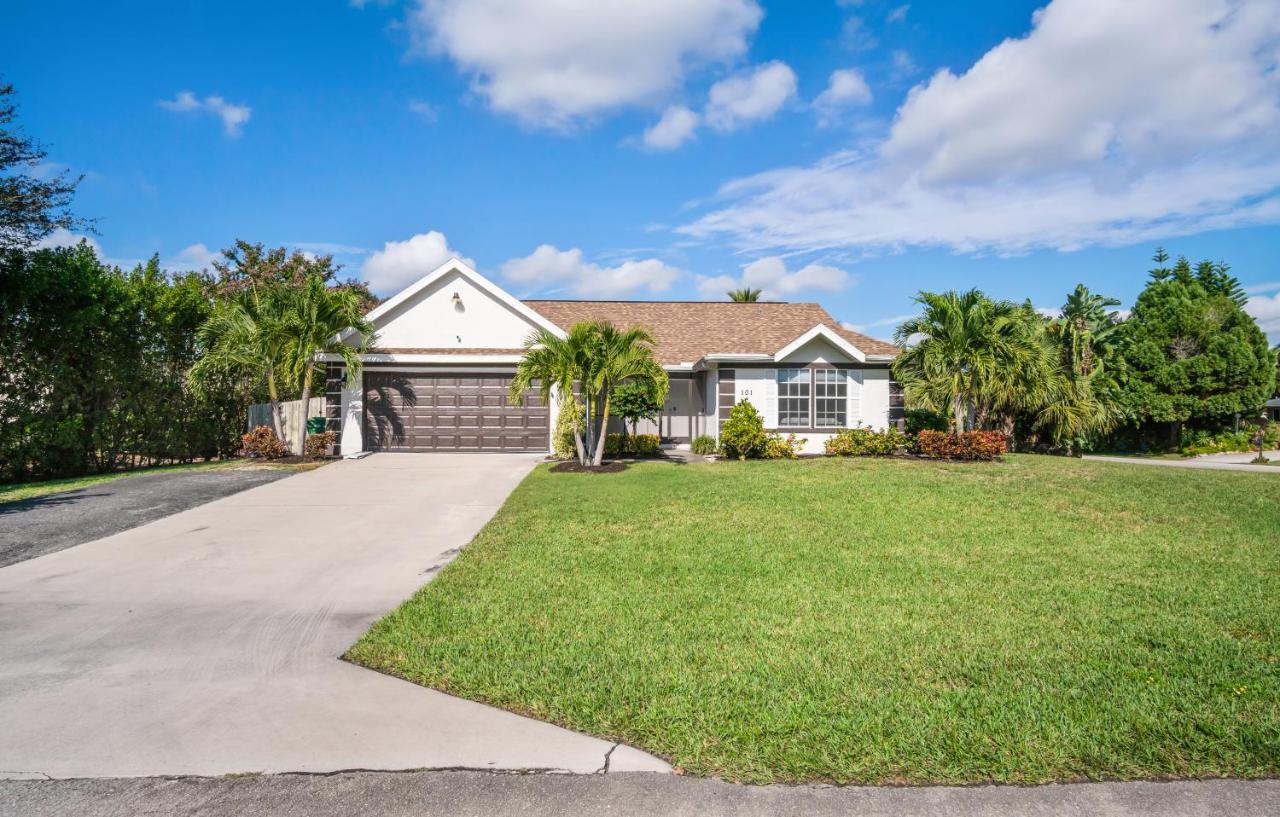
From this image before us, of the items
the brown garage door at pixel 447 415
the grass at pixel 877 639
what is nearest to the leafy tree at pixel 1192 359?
the grass at pixel 877 639

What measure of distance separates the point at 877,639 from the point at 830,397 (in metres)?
14.8

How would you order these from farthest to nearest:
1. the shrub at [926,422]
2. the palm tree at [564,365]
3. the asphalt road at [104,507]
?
the shrub at [926,422], the palm tree at [564,365], the asphalt road at [104,507]

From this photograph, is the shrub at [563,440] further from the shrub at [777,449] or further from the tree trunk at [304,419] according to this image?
the tree trunk at [304,419]

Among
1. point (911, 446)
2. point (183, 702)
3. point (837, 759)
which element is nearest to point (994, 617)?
point (837, 759)

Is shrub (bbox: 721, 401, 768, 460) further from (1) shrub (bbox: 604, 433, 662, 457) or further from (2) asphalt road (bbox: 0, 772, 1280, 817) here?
(2) asphalt road (bbox: 0, 772, 1280, 817)

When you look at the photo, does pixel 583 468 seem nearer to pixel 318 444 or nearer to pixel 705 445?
pixel 705 445

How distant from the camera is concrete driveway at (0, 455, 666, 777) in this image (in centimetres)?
361

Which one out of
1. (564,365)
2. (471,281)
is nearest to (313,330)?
(471,281)

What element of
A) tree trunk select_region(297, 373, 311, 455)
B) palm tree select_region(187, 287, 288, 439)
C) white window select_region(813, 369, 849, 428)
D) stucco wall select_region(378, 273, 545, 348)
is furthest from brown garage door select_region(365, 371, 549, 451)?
white window select_region(813, 369, 849, 428)

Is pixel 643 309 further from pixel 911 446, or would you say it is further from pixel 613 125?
pixel 911 446

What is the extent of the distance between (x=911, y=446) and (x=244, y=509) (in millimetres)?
15566

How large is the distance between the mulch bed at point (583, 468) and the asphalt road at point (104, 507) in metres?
5.76

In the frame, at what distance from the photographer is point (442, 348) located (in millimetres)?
18812

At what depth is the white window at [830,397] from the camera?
759 inches
